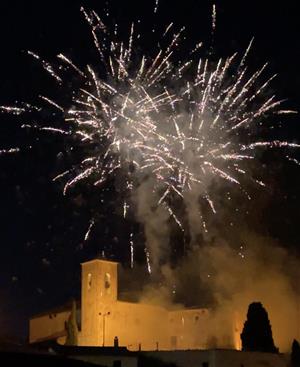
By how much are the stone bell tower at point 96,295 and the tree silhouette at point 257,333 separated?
14.9 meters

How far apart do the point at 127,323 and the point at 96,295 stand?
125 inches

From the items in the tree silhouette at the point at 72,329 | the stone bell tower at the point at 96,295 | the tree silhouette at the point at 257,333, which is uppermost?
the stone bell tower at the point at 96,295

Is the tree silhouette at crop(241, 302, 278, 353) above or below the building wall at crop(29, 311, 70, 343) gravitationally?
below

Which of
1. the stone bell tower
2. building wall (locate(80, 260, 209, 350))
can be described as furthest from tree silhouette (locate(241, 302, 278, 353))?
the stone bell tower

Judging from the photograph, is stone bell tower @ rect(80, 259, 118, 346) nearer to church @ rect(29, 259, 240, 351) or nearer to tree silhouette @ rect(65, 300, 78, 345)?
church @ rect(29, 259, 240, 351)

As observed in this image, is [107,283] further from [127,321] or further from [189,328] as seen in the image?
[189,328]

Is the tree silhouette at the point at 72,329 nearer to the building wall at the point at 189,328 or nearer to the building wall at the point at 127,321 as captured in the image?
the building wall at the point at 127,321

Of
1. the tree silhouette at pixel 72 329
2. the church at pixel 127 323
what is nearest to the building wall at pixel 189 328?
the church at pixel 127 323

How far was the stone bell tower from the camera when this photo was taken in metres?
53.8

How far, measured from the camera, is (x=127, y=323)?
54.8 metres

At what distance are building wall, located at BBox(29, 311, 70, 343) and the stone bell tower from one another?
7.29ft

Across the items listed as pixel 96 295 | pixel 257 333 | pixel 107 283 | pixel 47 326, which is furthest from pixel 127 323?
pixel 257 333

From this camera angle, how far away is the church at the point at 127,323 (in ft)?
176

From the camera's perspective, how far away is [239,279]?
2016 inches
